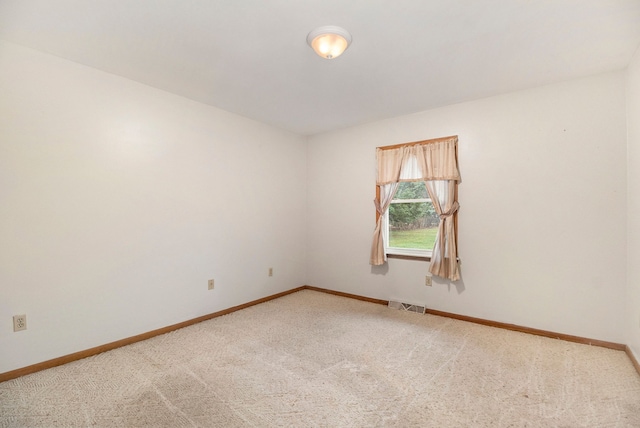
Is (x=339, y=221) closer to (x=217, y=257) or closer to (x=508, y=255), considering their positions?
(x=217, y=257)

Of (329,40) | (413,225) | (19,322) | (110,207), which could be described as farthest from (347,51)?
(19,322)

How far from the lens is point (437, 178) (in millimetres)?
3502

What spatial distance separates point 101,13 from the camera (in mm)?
1879

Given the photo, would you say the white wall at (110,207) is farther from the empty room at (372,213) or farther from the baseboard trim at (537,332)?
the baseboard trim at (537,332)

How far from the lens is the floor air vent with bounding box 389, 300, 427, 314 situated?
3.63 meters

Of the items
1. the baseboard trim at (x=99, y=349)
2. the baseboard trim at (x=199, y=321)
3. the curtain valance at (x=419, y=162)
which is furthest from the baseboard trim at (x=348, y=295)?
the curtain valance at (x=419, y=162)

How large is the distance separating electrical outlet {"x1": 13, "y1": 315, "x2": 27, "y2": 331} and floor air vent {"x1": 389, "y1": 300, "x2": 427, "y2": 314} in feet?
11.9

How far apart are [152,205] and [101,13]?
166cm

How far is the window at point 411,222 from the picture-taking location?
12.3 feet

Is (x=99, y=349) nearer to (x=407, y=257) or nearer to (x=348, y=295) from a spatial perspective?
(x=348, y=295)

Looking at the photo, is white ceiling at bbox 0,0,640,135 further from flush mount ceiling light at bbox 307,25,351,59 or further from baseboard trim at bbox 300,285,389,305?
baseboard trim at bbox 300,285,389,305

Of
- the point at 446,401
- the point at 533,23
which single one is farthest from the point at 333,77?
the point at 446,401

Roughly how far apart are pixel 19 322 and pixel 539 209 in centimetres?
464

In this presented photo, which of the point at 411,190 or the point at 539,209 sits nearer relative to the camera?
the point at 539,209
